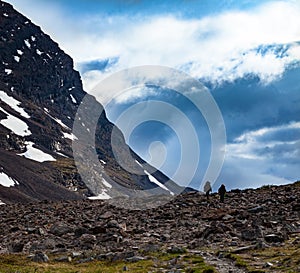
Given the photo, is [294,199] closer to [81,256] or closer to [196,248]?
[196,248]

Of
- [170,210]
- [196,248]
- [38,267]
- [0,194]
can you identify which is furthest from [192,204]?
[0,194]

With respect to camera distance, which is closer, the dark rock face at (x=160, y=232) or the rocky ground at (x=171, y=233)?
the rocky ground at (x=171, y=233)

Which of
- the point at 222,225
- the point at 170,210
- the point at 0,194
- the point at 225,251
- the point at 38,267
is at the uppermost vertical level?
the point at 0,194

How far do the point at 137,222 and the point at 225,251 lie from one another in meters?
17.6

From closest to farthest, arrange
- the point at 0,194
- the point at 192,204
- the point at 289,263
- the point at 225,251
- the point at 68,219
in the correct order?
the point at 289,263 < the point at 225,251 < the point at 68,219 < the point at 192,204 < the point at 0,194

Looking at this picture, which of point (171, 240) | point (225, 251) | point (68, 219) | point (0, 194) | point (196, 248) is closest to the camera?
point (225, 251)

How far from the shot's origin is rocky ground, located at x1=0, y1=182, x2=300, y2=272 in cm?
2475

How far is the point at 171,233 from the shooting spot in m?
32.3

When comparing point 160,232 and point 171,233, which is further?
point 160,232

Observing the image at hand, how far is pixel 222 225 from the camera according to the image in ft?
97.7

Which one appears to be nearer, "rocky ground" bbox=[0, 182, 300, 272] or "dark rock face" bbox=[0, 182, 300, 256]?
"rocky ground" bbox=[0, 182, 300, 272]

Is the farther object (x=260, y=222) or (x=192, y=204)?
(x=192, y=204)

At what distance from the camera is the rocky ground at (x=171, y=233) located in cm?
2475

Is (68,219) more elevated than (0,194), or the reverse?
(0,194)
